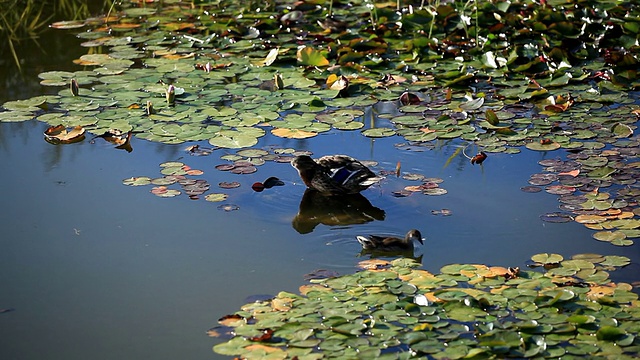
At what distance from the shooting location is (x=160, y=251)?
4.81m

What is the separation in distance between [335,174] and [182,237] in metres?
0.96

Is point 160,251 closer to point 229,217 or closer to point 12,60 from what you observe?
point 229,217

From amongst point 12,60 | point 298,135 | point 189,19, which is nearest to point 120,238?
point 298,135

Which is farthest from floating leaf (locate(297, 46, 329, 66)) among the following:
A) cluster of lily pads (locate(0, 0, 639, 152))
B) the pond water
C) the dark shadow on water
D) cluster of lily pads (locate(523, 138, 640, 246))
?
the dark shadow on water

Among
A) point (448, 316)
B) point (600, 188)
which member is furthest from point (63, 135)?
point (600, 188)

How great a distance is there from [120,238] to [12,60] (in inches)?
146

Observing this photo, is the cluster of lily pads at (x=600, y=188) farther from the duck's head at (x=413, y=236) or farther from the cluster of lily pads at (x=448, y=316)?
the duck's head at (x=413, y=236)

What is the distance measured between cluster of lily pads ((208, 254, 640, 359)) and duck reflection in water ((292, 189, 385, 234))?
0.66 meters

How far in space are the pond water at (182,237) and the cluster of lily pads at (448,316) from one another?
0.47ft

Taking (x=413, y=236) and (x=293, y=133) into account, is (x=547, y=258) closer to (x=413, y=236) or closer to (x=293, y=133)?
(x=413, y=236)

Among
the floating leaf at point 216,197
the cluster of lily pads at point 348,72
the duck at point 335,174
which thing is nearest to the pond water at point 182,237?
the floating leaf at point 216,197

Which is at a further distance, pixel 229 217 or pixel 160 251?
pixel 229 217

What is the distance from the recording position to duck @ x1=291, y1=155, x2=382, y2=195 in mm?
5398

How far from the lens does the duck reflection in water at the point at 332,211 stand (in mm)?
5223
